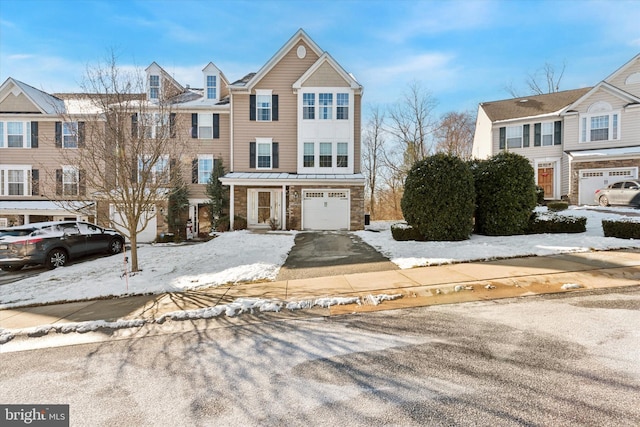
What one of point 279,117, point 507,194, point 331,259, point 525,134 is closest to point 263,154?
point 279,117

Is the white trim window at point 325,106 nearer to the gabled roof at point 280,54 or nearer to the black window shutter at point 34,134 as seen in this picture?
the gabled roof at point 280,54

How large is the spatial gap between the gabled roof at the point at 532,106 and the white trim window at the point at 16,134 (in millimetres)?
32799

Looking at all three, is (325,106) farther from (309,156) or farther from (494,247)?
(494,247)

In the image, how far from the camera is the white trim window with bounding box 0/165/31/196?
805 inches

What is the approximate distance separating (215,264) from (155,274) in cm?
168

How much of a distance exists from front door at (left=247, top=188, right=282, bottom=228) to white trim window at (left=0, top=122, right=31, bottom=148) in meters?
15.2

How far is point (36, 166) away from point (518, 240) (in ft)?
89.4

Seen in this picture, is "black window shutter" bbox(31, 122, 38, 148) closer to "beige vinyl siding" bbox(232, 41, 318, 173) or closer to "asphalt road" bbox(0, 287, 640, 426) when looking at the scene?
"beige vinyl siding" bbox(232, 41, 318, 173)

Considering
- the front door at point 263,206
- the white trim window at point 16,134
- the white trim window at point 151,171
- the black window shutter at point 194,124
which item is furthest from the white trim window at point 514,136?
the white trim window at point 16,134

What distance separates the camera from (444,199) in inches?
433

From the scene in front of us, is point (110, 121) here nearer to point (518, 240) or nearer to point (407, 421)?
point (407, 421)

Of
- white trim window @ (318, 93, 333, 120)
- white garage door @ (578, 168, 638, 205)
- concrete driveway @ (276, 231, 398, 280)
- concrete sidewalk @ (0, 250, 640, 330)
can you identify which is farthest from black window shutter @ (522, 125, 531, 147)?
concrete sidewalk @ (0, 250, 640, 330)

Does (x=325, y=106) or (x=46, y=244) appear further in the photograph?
(x=325, y=106)

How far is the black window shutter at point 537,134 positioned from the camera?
23094mm
